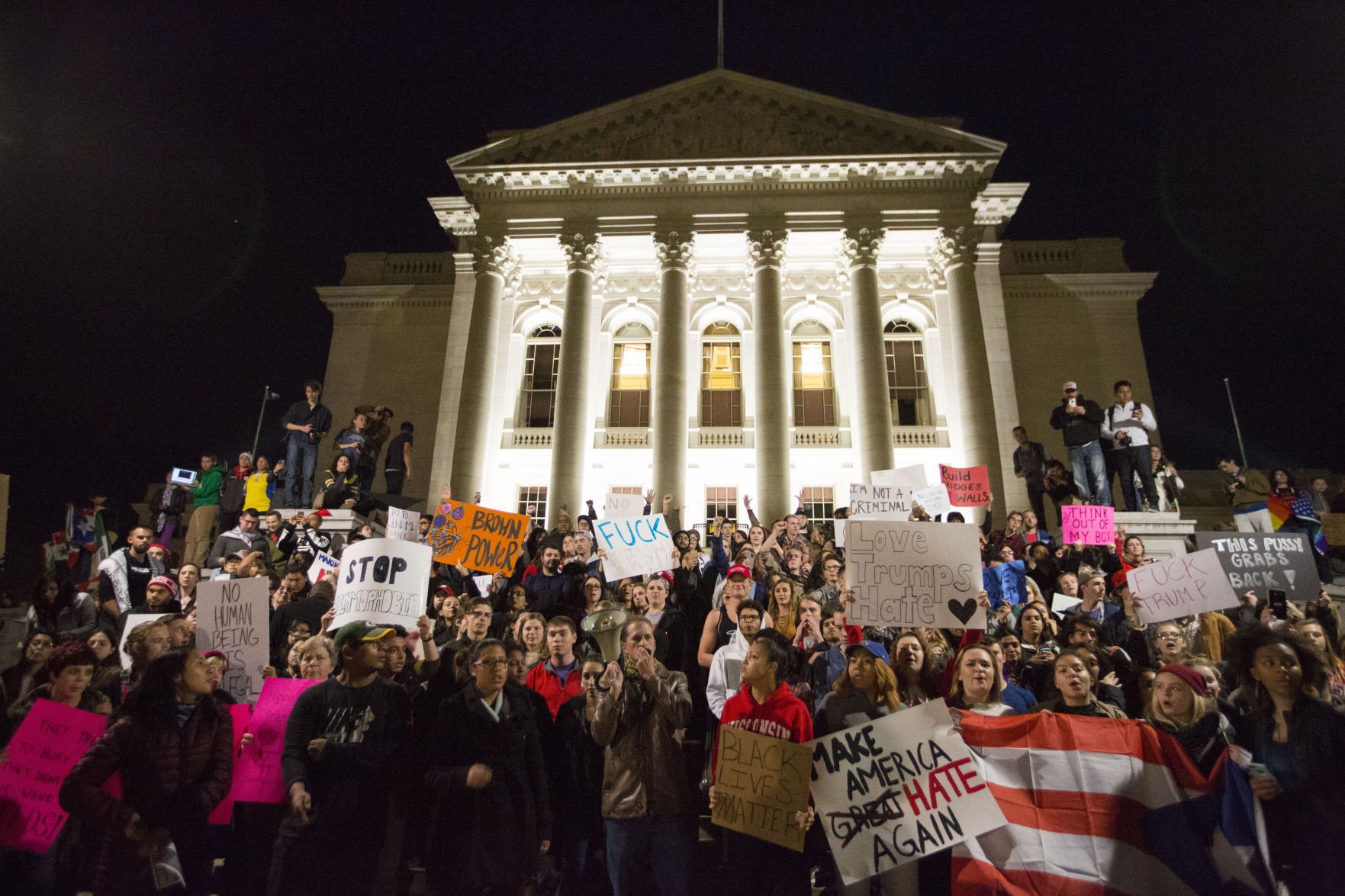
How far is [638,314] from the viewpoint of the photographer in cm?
2678

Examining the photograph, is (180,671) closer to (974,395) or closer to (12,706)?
(12,706)

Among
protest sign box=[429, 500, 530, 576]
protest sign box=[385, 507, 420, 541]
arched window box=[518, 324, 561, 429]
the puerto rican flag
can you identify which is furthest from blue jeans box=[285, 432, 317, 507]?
the puerto rican flag

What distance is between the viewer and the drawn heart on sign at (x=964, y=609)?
5.98 meters

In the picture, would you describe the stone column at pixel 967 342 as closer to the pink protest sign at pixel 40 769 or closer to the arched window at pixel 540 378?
the arched window at pixel 540 378

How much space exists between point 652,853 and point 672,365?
1915 cm

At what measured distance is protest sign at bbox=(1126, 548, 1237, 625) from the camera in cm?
673

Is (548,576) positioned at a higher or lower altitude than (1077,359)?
lower

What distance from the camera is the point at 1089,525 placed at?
11.0m

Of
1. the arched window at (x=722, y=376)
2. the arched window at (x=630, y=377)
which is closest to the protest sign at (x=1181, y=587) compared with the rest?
the arched window at (x=722, y=376)

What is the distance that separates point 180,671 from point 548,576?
5378 mm

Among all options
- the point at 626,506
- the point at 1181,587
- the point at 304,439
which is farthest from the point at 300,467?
the point at 1181,587

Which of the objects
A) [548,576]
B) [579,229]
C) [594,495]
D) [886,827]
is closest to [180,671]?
[886,827]

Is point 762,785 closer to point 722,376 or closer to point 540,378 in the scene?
point 722,376

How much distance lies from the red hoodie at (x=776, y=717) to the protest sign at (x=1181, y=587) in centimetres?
455
